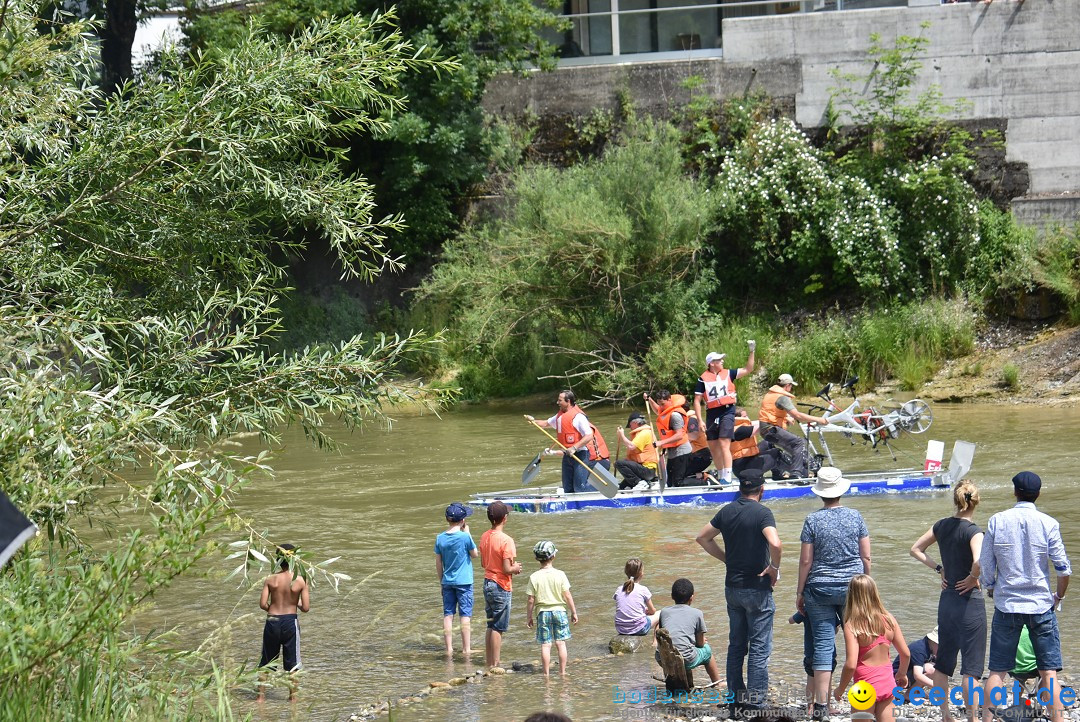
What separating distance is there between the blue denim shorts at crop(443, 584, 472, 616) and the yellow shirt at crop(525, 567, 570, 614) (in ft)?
2.64

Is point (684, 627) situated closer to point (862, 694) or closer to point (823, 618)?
point (823, 618)

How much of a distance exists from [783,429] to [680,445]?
142cm

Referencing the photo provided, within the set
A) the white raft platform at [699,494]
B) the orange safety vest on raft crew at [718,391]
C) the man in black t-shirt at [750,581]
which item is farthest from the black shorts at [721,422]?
the man in black t-shirt at [750,581]

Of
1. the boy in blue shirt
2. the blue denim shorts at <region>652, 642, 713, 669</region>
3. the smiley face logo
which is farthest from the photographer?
the boy in blue shirt

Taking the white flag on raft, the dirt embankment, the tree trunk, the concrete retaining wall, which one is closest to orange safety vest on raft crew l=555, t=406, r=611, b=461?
the white flag on raft

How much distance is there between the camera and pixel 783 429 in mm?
16250

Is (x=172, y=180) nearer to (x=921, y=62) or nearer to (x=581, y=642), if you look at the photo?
(x=581, y=642)

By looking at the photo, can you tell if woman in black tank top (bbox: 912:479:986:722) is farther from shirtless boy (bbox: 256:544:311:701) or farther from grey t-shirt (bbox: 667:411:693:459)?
grey t-shirt (bbox: 667:411:693:459)

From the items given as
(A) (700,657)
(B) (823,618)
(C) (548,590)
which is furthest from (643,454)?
(B) (823,618)

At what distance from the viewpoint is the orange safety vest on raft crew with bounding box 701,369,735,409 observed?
52.1 ft

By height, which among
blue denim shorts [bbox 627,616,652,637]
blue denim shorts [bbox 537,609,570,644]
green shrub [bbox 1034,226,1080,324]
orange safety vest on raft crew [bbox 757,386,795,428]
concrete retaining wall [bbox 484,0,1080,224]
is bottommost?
blue denim shorts [bbox 627,616,652,637]

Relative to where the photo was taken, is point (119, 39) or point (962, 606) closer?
point (962, 606)

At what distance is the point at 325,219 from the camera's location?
9.24 m

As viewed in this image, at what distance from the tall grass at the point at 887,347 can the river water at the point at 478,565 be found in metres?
1.76
